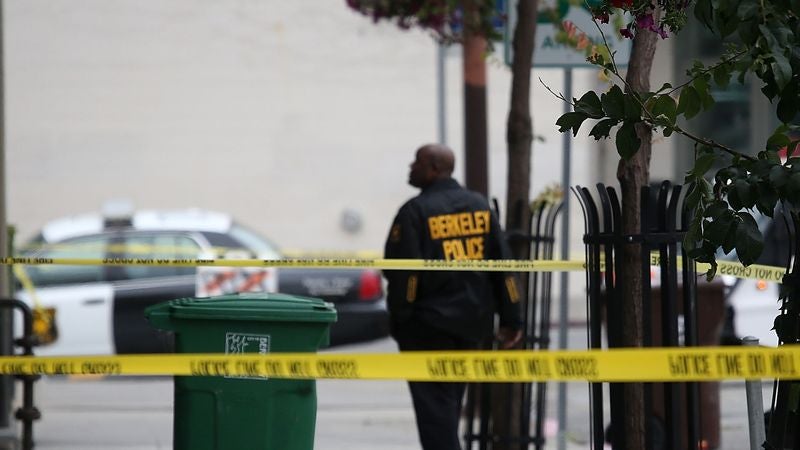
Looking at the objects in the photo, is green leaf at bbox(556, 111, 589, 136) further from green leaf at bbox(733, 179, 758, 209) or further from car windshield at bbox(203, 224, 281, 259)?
car windshield at bbox(203, 224, 281, 259)

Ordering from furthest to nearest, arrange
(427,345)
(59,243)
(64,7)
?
Answer: (64,7), (59,243), (427,345)

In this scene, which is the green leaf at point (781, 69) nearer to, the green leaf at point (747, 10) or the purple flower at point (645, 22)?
the green leaf at point (747, 10)

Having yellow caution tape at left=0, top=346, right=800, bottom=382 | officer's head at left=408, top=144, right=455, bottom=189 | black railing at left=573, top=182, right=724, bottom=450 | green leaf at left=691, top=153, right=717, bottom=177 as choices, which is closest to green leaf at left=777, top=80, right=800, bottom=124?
green leaf at left=691, top=153, right=717, bottom=177

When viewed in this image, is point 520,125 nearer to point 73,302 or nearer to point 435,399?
point 435,399

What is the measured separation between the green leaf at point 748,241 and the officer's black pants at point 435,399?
2808 millimetres

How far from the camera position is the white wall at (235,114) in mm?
21156

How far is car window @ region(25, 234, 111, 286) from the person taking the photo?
13203mm

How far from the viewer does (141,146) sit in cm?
2153

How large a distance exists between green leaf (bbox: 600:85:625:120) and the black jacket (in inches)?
104

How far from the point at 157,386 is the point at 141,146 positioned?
976cm

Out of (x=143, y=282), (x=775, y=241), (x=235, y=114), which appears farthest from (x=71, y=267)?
(x=235, y=114)

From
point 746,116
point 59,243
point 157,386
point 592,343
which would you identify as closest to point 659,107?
point 592,343

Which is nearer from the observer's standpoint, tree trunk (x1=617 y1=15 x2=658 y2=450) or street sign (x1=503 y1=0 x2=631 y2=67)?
tree trunk (x1=617 y1=15 x2=658 y2=450)

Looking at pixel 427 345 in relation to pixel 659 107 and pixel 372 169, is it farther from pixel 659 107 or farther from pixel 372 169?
pixel 372 169
